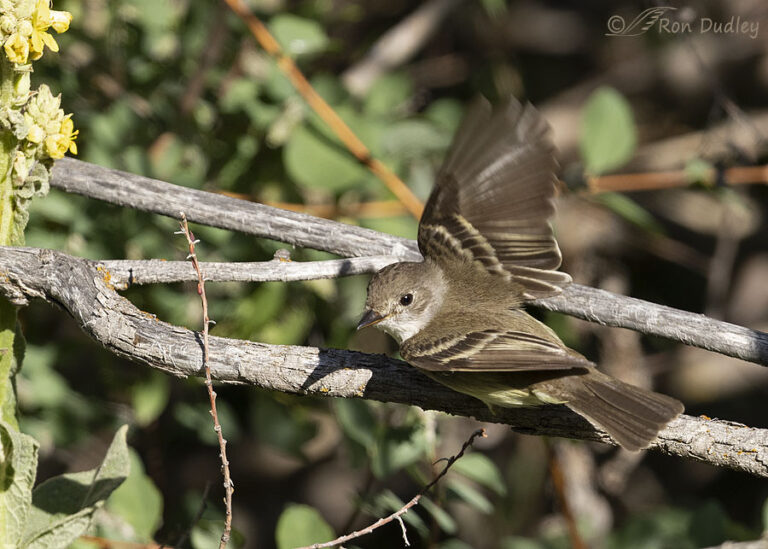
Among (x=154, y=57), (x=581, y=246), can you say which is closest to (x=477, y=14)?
(x=581, y=246)

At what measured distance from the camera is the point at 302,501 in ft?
17.6

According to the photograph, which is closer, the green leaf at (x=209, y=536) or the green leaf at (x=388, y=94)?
the green leaf at (x=209, y=536)

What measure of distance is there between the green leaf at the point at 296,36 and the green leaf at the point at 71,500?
2019 mm

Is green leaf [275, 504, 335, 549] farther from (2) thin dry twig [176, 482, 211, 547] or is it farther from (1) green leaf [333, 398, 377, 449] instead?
(1) green leaf [333, 398, 377, 449]

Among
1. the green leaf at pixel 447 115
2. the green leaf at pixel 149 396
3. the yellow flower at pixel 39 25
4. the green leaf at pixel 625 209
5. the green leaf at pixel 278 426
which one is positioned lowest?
the green leaf at pixel 149 396

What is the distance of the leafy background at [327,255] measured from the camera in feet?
11.9

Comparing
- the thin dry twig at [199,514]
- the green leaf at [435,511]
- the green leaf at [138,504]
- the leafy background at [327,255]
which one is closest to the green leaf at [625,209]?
the leafy background at [327,255]

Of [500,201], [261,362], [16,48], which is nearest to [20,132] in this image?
[16,48]

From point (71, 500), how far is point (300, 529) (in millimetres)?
745

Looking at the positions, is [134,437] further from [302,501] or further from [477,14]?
[477,14]

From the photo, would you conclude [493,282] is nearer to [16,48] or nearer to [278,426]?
[278,426]

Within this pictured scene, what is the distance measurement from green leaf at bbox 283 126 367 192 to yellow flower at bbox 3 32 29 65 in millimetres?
1551

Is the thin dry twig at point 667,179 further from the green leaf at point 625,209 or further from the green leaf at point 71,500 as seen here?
the green leaf at point 71,500

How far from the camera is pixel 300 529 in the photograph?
113 inches
